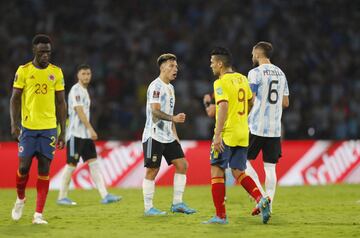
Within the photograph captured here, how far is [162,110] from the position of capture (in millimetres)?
12203

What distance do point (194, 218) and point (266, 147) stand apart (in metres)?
1.57

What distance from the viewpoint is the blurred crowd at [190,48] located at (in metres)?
22.1

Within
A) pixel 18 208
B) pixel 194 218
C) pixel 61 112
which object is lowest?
pixel 194 218

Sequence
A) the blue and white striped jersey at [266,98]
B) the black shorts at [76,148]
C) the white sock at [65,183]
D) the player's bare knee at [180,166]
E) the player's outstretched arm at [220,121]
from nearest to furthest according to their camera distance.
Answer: the player's outstretched arm at [220,121], the blue and white striped jersey at [266,98], the player's bare knee at [180,166], the white sock at [65,183], the black shorts at [76,148]

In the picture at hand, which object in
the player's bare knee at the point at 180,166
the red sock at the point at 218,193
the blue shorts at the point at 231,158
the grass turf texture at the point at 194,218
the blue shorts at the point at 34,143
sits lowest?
the grass turf texture at the point at 194,218

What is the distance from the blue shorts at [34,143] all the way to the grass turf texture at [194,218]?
0.98 metres

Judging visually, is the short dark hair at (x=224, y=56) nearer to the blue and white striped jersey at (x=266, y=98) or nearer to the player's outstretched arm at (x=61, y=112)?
the blue and white striped jersey at (x=266, y=98)

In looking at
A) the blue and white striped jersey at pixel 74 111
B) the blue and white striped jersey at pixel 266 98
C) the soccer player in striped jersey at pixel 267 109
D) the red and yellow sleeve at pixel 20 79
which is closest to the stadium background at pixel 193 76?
the soccer player in striped jersey at pixel 267 109

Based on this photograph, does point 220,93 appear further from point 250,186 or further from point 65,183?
point 65,183

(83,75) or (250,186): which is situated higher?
(83,75)

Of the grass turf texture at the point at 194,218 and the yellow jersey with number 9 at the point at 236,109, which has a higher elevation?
the yellow jersey with number 9 at the point at 236,109

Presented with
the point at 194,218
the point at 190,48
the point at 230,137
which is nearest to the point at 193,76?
the point at 190,48

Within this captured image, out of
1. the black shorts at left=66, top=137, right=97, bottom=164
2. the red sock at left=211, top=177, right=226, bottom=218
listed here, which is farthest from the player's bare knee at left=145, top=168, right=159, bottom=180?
the black shorts at left=66, top=137, right=97, bottom=164

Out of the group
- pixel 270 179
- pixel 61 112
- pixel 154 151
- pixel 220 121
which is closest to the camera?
pixel 220 121
